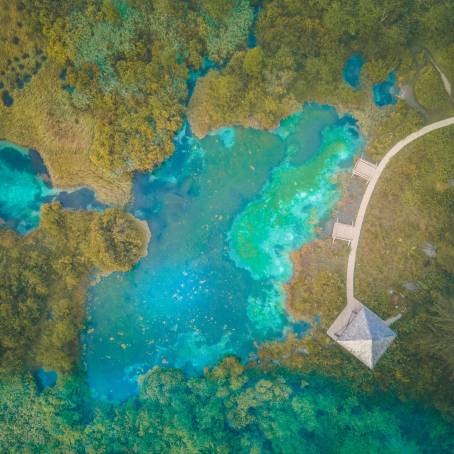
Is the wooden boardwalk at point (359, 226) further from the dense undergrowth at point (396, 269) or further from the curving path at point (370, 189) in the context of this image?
the dense undergrowth at point (396, 269)

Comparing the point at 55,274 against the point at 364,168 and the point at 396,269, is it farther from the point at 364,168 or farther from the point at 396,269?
the point at 396,269

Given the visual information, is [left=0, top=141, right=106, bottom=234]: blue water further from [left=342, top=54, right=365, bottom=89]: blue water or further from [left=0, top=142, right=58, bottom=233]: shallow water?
[left=342, top=54, right=365, bottom=89]: blue water

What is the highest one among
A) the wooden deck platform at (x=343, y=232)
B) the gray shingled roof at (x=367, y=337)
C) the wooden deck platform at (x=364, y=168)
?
the wooden deck platform at (x=364, y=168)

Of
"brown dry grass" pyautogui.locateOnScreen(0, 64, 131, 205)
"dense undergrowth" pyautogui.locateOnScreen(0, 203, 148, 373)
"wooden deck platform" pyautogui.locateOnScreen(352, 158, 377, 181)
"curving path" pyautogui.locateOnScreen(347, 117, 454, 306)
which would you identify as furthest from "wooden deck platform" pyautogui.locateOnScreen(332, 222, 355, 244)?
"brown dry grass" pyautogui.locateOnScreen(0, 64, 131, 205)

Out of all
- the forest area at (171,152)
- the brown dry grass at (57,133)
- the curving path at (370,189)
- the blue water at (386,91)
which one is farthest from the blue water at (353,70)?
the brown dry grass at (57,133)

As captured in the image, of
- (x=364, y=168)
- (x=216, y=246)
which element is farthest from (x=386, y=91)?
(x=216, y=246)

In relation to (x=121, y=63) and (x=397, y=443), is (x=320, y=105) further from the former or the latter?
(x=397, y=443)
